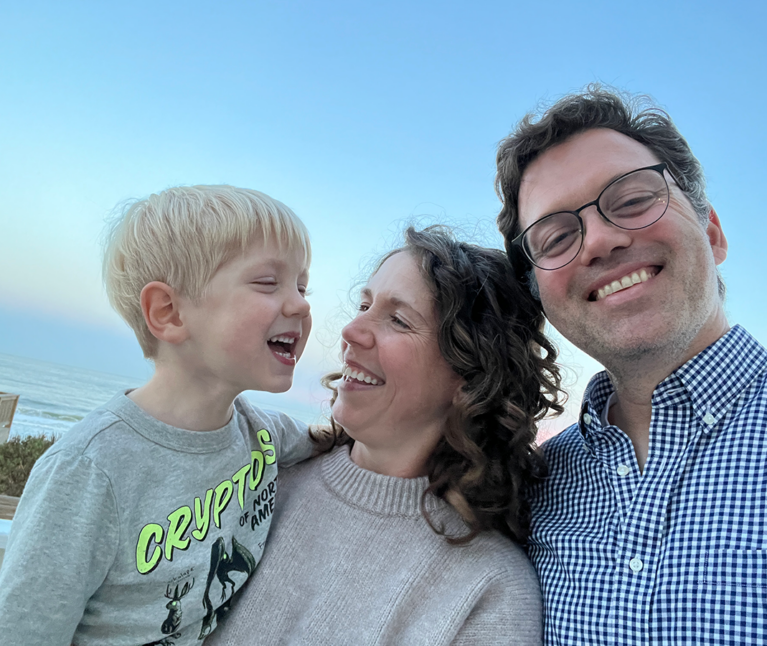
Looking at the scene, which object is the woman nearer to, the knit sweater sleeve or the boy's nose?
the knit sweater sleeve

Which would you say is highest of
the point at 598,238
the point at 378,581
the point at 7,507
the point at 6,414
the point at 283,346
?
the point at 598,238

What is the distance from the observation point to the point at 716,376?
49.1 inches

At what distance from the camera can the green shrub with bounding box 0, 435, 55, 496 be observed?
11.3 feet

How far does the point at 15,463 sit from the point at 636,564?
416cm

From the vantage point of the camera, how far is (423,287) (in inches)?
62.7

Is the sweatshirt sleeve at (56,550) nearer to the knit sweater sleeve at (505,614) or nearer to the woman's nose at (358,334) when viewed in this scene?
the woman's nose at (358,334)

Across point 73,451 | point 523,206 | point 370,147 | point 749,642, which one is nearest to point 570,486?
point 749,642

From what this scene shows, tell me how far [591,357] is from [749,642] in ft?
2.39

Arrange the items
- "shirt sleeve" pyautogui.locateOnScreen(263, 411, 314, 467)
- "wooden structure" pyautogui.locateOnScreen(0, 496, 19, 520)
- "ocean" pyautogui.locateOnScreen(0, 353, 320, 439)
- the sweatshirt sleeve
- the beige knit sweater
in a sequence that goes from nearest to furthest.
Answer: the sweatshirt sleeve → the beige knit sweater → "shirt sleeve" pyautogui.locateOnScreen(263, 411, 314, 467) → "wooden structure" pyautogui.locateOnScreen(0, 496, 19, 520) → "ocean" pyautogui.locateOnScreen(0, 353, 320, 439)

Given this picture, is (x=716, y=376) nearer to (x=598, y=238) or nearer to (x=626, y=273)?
(x=626, y=273)

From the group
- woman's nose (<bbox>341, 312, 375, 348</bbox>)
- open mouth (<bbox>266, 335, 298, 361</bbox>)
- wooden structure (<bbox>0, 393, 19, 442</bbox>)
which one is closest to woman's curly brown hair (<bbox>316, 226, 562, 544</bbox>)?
woman's nose (<bbox>341, 312, 375, 348</bbox>)

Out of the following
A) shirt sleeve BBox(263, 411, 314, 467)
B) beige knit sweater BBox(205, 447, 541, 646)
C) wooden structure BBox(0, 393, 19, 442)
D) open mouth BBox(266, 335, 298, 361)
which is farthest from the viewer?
wooden structure BBox(0, 393, 19, 442)

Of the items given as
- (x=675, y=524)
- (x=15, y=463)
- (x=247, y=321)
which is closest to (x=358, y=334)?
(x=247, y=321)

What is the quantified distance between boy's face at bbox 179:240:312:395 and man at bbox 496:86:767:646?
76 centimetres
